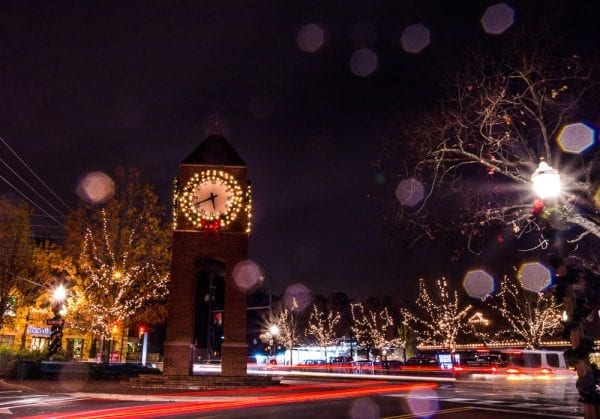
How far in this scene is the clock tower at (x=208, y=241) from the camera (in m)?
22.1

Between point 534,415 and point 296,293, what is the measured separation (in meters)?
71.0

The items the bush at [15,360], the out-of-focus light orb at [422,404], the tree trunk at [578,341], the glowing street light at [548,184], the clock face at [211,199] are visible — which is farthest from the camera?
the bush at [15,360]

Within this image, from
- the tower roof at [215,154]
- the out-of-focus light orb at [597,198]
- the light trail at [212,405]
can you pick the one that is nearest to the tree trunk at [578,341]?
the out-of-focus light orb at [597,198]

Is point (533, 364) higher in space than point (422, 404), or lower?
higher

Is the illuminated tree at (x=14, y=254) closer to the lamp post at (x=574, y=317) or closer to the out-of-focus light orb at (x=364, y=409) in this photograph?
the out-of-focus light orb at (x=364, y=409)

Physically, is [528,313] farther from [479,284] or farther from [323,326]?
[323,326]

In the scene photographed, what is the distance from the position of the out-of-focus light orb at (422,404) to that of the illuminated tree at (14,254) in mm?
25554

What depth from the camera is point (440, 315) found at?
57.0 meters

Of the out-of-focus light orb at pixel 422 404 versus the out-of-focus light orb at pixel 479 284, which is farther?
the out-of-focus light orb at pixel 479 284

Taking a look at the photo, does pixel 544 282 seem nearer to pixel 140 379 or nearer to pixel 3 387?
pixel 140 379

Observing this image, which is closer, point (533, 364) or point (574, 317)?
point (574, 317)

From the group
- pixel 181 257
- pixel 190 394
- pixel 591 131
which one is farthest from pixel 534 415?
pixel 181 257

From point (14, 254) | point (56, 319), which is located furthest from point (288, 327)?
point (56, 319)

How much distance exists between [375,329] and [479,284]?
65.3 feet
